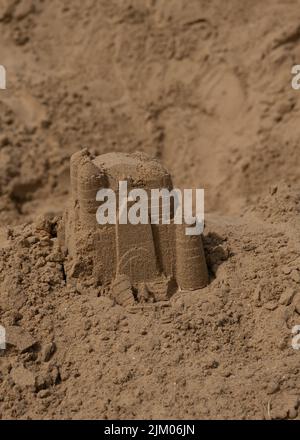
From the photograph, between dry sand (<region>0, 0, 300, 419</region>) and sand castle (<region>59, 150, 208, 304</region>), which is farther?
sand castle (<region>59, 150, 208, 304</region>)

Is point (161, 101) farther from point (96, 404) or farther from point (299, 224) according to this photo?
point (96, 404)

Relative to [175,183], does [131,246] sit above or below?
below

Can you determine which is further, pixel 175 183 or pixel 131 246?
pixel 175 183

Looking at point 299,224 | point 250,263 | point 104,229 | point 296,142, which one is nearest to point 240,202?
point 296,142

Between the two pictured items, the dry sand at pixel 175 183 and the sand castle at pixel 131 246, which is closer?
the dry sand at pixel 175 183
